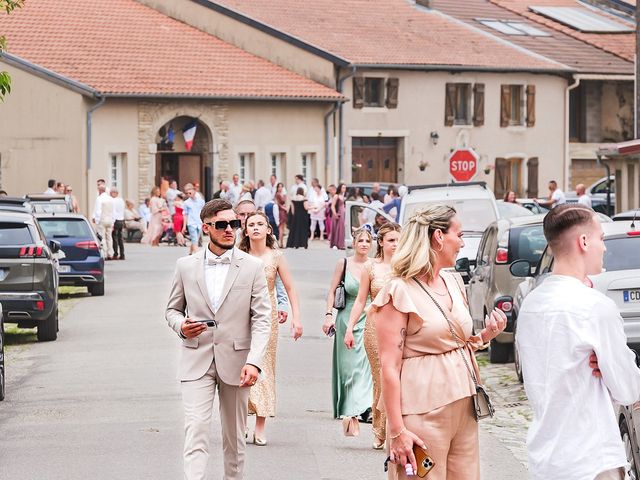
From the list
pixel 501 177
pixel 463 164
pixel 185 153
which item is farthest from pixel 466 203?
pixel 501 177

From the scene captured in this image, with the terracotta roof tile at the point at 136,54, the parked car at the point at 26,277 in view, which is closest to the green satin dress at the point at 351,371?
the parked car at the point at 26,277

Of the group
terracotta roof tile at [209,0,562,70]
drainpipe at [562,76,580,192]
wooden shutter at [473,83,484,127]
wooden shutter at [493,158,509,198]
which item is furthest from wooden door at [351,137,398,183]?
drainpipe at [562,76,580,192]

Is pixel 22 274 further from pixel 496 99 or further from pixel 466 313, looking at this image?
pixel 496 99

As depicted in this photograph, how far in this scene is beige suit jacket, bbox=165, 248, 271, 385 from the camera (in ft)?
27.1


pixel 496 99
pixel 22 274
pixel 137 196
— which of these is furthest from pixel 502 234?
pixel 496 99

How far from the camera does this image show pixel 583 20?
63438 millimetres

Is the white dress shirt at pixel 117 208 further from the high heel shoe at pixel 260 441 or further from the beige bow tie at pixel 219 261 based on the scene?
the beige bow tie at pixel 219 261

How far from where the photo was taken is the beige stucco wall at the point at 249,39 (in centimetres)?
5162

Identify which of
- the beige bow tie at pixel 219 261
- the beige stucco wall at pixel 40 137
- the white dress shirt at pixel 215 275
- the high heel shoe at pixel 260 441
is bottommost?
the high heel shoe at pixel 260 441

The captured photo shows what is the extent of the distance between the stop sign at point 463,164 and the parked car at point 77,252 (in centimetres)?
851

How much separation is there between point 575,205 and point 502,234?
11.9m

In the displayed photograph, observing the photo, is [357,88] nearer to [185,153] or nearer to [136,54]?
[185,153]

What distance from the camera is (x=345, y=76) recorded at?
51688 millimetres

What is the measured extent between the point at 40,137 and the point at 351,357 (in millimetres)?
34718
